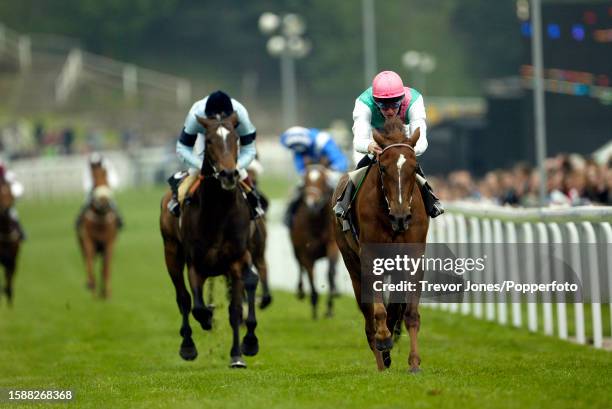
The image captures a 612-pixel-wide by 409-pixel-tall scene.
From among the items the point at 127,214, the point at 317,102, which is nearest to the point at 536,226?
the point at 127,214

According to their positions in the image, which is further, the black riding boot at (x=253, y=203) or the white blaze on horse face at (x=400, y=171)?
the black riding boot at (x=253, y=203)

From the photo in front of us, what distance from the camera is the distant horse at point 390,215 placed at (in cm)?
1039

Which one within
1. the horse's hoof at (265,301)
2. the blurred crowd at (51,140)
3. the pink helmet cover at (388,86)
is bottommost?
the horse's hoof at (265,301)

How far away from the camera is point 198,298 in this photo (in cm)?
1235

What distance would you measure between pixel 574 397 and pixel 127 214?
1480 inches

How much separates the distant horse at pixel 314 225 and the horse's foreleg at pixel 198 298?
6.03 m

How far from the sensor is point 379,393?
9406 mm

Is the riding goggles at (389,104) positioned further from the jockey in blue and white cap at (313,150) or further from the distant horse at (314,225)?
the distant horse at (314,225)

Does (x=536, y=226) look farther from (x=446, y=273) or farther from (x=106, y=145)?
(x=106, y=145)

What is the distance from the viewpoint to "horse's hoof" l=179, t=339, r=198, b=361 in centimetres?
1273

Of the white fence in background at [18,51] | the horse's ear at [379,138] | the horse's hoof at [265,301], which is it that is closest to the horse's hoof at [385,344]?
the horse's ear at [379,138]

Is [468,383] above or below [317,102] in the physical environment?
below

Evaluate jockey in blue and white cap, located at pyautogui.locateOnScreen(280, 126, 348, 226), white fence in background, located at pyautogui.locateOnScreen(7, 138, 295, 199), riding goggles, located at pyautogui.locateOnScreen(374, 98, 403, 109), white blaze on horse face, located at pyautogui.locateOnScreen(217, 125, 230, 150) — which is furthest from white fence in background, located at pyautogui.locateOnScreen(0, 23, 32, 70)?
riding goggles, located at pyautogui.locateOnScreen(374, 98, 403, 109)

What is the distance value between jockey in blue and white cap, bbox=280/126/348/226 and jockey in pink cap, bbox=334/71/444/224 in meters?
6.63
